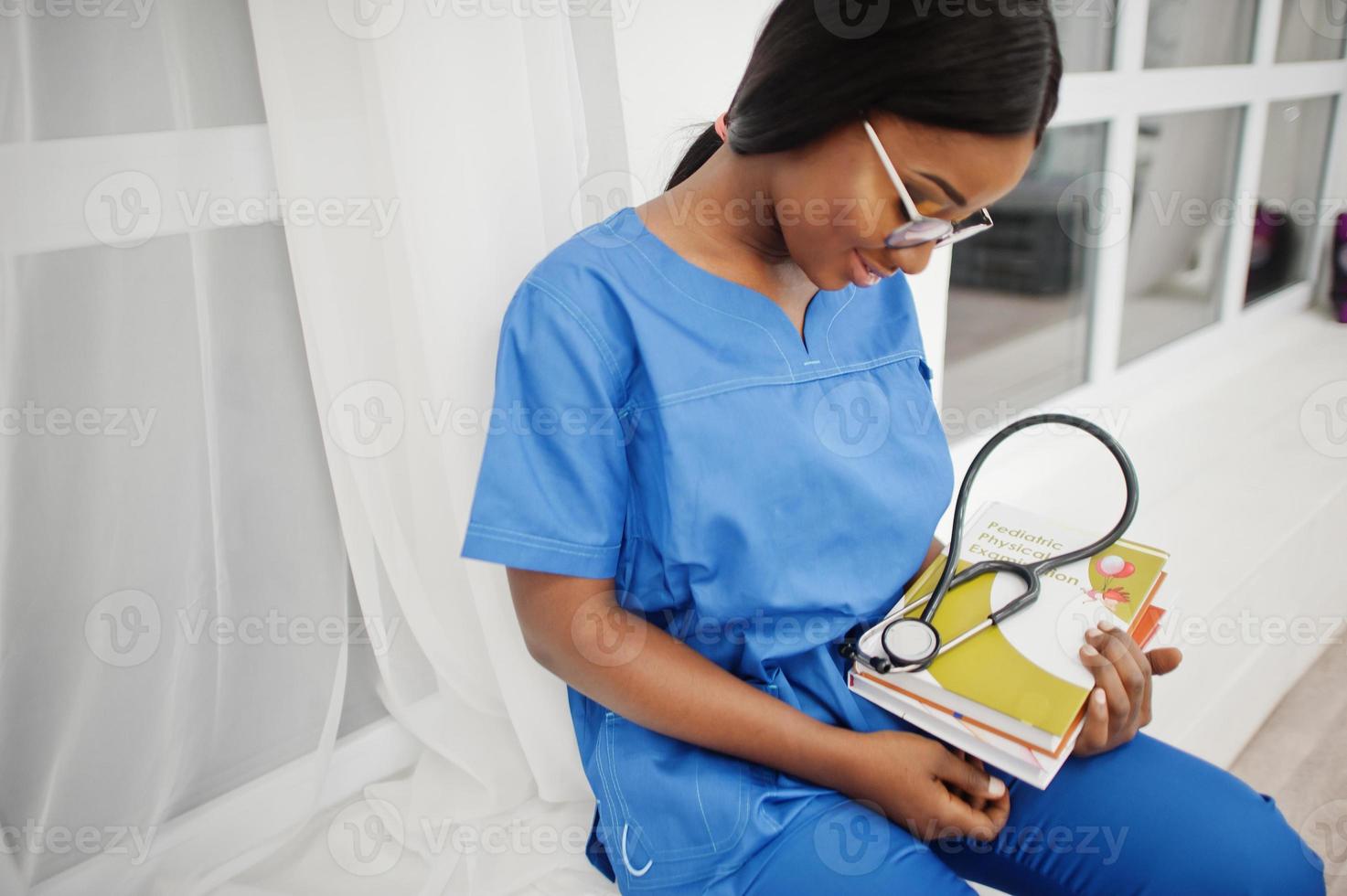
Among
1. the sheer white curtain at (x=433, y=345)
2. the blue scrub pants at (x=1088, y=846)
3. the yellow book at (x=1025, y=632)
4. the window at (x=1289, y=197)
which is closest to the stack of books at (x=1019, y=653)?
the yellow book at (x=1025, y=632)

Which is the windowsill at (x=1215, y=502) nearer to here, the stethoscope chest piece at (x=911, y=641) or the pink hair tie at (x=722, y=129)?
the stethoscope chest piece at (x=911, y=641)

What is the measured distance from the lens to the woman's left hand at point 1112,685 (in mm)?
835

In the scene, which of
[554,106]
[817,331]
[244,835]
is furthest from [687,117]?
[244,835]

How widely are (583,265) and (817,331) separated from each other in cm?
26

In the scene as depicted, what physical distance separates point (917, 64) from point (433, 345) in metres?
0.56

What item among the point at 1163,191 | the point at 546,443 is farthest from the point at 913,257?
the point at 1163,191

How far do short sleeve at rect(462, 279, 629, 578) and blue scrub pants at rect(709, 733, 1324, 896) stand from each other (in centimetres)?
32

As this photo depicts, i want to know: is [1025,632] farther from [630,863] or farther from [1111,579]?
[630,863]

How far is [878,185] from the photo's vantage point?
2.40 feet

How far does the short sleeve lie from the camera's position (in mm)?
761

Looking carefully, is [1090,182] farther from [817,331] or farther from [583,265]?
[583,265]

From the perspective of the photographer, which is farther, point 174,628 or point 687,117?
point 687,117

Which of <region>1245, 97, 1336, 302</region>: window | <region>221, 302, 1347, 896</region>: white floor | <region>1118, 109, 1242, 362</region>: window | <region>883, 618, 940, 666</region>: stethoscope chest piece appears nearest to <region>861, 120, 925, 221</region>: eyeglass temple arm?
<region>883, 618, 940, 666</region>: stethoscope chest piece

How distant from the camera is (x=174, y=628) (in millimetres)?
977
